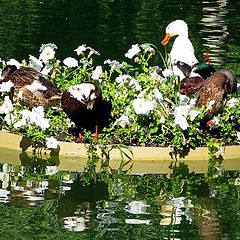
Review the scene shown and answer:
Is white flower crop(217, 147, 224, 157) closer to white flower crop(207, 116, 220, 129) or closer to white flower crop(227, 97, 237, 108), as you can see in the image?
white flower crop(207, 116, 220, 129)

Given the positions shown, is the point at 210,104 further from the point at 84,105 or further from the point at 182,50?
the point at 182,50

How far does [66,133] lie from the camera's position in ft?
29.5

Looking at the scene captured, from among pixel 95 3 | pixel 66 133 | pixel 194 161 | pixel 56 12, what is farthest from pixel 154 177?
pixel 95 3

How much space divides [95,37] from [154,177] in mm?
8147

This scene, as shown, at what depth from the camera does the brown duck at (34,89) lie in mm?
9195

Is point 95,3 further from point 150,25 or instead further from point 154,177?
point 154,177

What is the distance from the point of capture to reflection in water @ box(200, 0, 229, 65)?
15156 millimetres

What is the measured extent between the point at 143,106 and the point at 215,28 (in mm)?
9532

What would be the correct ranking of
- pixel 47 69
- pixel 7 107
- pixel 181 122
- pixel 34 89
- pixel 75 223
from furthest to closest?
pixel 47 69
pixel 34 89
pixel 7 107
pixel 181 122
pixel 75 223

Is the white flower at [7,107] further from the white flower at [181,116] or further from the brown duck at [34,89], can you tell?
the white flower at [181,116]

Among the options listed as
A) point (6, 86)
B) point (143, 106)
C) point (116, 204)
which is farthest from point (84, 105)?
point (116, 204)

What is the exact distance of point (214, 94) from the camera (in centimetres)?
900

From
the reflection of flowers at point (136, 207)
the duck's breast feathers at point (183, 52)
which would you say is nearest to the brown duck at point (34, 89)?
the reflection of flowers at point (136, 207)

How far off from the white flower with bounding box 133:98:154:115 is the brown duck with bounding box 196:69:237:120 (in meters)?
0.60
